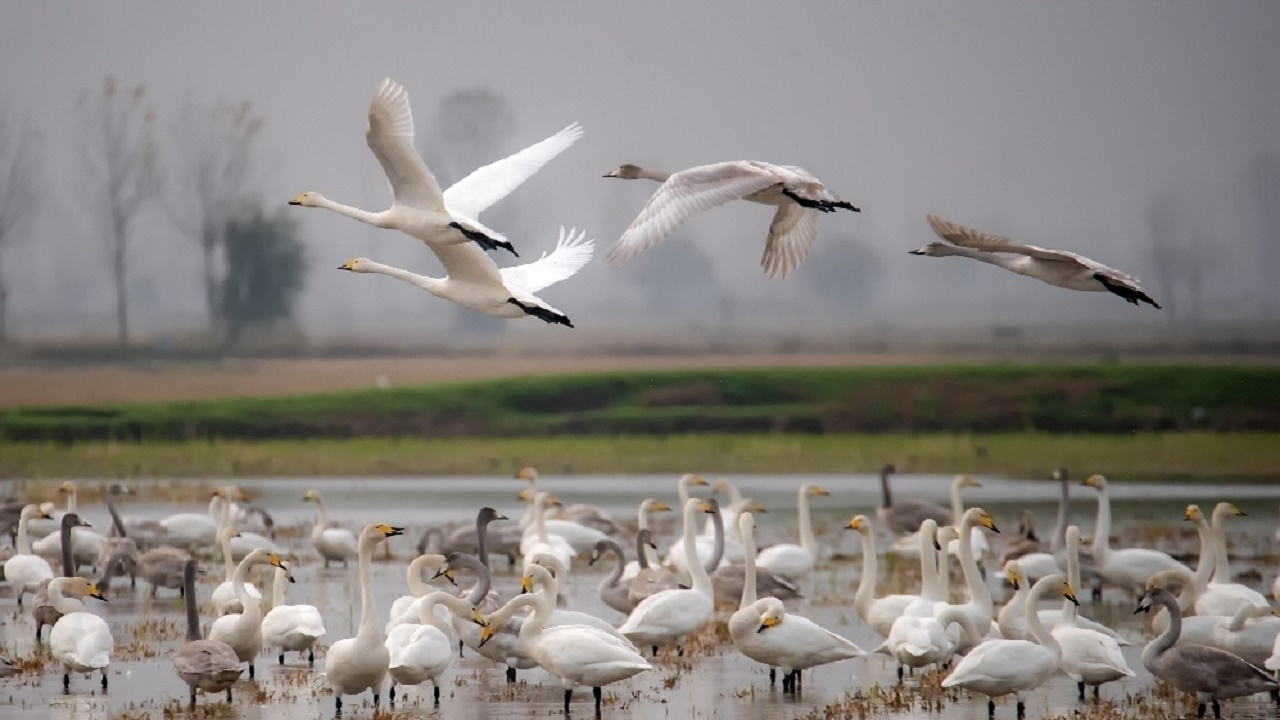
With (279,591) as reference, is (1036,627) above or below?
below

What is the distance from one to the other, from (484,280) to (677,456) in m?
26.7

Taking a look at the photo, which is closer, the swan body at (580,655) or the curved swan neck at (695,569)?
the swan body at (580,655)

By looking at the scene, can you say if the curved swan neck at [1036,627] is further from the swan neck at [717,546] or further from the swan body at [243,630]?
the swan body at [243,630]

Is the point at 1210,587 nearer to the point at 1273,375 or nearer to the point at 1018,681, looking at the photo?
the point at 1018,681

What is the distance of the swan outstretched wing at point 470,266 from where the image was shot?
538 inches

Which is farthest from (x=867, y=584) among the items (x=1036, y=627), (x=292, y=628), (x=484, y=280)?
(x=292, y=628)

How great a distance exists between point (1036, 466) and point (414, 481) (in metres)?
12.1

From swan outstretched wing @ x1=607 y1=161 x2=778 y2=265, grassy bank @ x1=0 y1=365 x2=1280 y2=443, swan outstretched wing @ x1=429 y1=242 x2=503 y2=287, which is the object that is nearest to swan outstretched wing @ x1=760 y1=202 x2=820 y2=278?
swan outstretched wing @ x1=607 y1=161 x2=778 y2=265

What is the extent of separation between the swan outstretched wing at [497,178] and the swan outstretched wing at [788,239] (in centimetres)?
167

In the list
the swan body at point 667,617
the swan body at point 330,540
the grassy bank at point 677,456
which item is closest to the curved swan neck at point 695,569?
the swan body at point 667,617

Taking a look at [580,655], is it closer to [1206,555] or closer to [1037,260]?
[1037,260]

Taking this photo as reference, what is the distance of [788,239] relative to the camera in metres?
14.0

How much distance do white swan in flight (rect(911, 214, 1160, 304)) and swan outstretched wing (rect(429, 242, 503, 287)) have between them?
3190 millimetres

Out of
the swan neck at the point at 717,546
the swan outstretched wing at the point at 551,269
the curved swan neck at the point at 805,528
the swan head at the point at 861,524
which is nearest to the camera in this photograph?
the swan head at the point at 861,524
